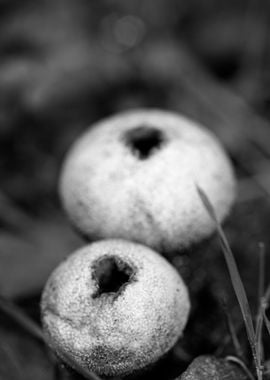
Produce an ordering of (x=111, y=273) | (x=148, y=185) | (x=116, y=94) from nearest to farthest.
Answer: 1. (x=111, y=273)
2. (x=148, y=185)
3. (x=116, y=94)

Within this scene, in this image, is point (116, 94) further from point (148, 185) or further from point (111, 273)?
point (111, 273)

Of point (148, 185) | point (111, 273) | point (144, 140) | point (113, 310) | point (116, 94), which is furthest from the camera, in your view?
point (116, 94)

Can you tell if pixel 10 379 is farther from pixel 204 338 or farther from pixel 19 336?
pixel 204 338

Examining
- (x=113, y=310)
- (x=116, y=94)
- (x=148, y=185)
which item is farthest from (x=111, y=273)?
(x=116, y=94)

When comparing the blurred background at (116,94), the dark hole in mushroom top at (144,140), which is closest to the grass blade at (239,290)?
the dark hole in mushroom top at (144,140)

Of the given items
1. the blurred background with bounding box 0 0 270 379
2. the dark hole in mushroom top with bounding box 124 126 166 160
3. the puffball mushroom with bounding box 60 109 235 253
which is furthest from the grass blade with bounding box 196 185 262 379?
the blurred background with bounding box 0 0 270 379

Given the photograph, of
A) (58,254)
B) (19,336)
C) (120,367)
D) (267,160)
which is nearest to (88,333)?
(120,367)

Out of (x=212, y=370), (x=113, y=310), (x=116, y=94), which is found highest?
(x=113, y=310)

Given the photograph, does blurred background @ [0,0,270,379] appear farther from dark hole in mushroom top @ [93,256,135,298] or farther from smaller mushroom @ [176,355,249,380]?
dark hole in mushroom top @ [93,256,135,298]
